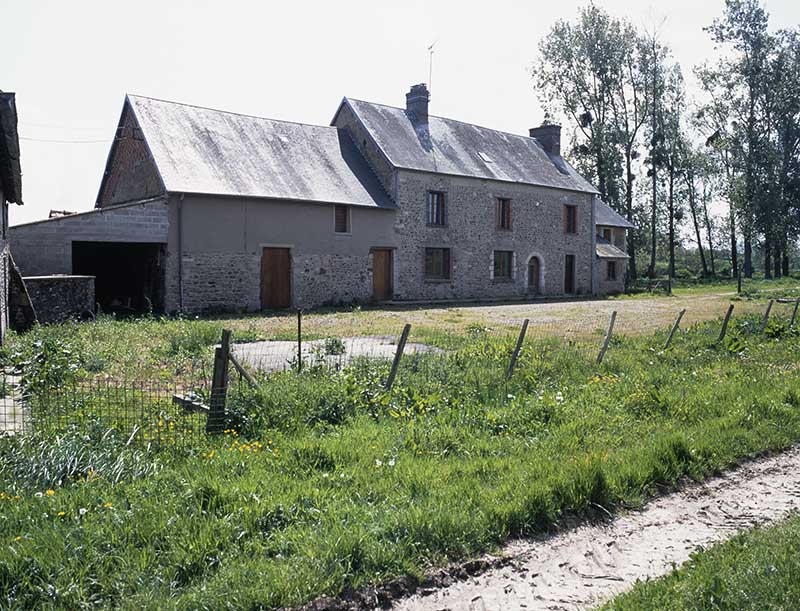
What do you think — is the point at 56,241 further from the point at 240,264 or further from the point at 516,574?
the point at 516,574

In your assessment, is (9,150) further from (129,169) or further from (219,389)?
(129,169)

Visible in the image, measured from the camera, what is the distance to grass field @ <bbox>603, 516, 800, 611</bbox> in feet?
12.0

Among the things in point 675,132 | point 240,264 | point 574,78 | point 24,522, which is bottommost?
point 24,522

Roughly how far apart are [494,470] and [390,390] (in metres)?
2.52

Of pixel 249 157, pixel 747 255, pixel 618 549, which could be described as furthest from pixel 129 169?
pixel 747 255

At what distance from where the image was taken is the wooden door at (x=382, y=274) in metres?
27.5

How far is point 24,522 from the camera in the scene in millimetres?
4355

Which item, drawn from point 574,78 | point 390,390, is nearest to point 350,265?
point 390,390

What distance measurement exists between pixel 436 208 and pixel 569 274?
32.6ft

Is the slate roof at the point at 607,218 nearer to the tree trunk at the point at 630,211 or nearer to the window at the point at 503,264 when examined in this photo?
the tree trunk at the point at 630,211

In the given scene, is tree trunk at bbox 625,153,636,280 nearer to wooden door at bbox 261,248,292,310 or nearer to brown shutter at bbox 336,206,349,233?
brown shutter at bbox 336,206,349,233

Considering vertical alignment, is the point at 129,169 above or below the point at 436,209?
above

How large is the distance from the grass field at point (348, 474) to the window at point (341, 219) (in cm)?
1619

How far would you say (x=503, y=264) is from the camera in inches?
1287
